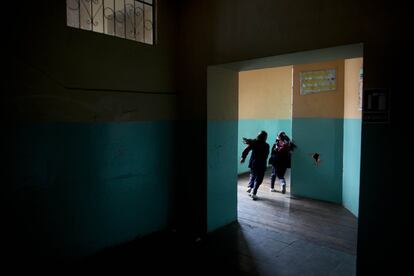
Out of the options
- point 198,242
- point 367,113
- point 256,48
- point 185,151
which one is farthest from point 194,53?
point 198,242

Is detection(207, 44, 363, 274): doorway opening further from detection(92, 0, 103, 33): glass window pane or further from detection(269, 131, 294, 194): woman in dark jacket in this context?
detection(92, 0, 103, 33): glass window pane

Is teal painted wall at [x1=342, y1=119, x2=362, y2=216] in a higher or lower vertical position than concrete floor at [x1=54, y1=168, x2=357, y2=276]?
higher

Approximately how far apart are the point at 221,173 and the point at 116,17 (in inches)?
92.3

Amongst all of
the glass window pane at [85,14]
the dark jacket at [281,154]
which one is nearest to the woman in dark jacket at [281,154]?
the dark jacket at [281,154]

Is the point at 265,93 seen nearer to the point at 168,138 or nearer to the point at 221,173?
the point at 221,173

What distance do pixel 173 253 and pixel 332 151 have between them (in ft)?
11.2

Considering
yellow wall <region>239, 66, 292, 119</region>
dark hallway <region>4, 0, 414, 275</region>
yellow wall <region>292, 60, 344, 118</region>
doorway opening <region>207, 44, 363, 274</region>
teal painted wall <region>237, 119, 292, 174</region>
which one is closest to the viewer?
dark hallway <region>4, 0, 414, 275</region>

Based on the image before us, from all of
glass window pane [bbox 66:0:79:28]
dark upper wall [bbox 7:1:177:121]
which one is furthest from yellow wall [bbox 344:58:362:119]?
glass window pane [bbox 66:0:79:28]

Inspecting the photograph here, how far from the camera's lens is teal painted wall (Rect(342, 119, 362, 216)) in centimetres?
426

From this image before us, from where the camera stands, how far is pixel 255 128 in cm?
805

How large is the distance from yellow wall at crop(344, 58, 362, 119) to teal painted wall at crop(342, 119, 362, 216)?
134 millimetres

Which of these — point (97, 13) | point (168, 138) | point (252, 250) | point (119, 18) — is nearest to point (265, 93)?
point (168, 138)

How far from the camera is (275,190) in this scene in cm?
587

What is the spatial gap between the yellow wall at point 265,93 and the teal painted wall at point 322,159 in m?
2.47
